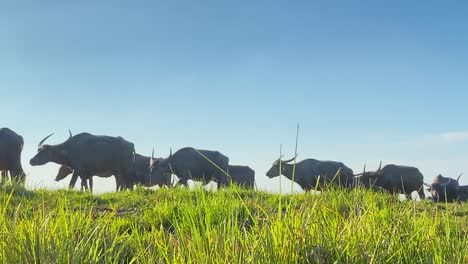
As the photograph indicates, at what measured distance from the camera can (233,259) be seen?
2.41 m

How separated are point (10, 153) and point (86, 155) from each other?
2750 millimetres

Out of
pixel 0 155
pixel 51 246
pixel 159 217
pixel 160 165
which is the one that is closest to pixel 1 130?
pixel 0 155

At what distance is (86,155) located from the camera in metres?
20.9

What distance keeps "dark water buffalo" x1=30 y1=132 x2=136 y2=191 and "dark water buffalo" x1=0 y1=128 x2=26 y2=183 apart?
0.60 m

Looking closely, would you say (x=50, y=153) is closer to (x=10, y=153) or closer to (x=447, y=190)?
(x=10, y=153)

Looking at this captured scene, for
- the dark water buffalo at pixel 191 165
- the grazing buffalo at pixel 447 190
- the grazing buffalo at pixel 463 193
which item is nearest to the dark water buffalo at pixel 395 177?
the grazing buffalo at pixel 447 190

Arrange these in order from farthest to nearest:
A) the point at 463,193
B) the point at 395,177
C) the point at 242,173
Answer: the point at 242,173 → the point at 395,177 → the point at 463,193

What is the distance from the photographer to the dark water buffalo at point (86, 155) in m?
20.8

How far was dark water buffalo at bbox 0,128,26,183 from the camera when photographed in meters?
20.3

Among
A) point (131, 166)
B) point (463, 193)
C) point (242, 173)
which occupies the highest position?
point (242, 173)

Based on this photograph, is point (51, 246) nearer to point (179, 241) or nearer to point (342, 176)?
point (179, 241)

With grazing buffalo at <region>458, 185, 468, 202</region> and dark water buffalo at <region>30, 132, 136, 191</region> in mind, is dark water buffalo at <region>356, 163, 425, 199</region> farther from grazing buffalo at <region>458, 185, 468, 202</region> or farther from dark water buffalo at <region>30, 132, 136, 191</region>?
dark water buffalo at <region>30, 132, 136, 191</region>

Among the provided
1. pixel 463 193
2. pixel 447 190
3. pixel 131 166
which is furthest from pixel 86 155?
pixel 463 193

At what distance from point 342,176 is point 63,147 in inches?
500
